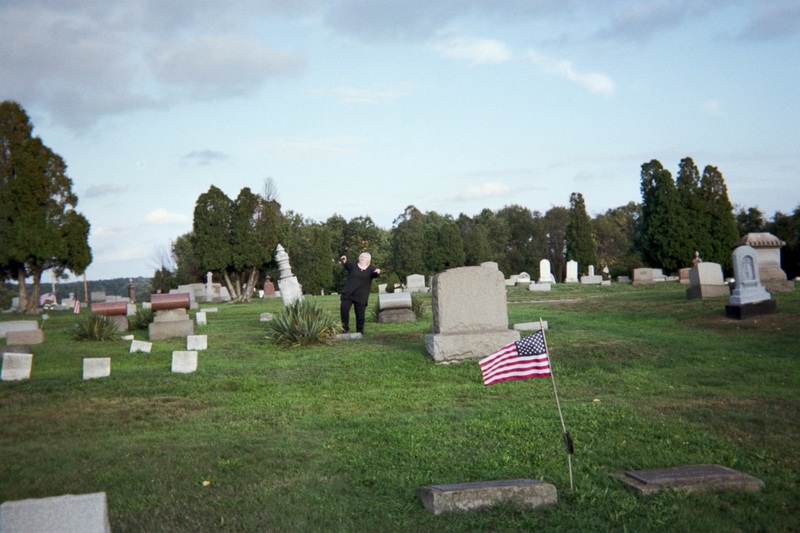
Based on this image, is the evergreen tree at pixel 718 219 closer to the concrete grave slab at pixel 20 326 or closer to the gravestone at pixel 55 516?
the concrete grave slab at pixel 20 326

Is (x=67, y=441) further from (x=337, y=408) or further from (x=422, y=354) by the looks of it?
(x=422, y=354)

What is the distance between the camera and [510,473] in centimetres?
661

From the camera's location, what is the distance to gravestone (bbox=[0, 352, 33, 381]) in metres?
11.8

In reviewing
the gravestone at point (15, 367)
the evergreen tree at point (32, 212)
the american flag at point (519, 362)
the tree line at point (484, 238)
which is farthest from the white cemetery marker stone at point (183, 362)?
the tree line at point (484, 238)

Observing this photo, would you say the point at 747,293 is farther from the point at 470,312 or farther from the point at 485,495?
the point at 485,495

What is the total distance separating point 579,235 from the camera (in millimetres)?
54656

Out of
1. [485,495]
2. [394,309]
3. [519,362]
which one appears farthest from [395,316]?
[485,495]

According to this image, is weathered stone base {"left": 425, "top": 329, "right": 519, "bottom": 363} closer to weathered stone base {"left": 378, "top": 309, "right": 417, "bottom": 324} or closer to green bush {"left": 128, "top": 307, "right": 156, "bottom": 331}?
weathered stone base {"left": 378, "top": 309, "right": 417, "bottom": 324}

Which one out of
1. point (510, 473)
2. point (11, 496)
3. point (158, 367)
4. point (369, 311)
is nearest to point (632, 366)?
point (510, 473)

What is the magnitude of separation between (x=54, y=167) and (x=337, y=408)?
94.9 ft

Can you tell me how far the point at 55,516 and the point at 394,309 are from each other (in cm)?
1675

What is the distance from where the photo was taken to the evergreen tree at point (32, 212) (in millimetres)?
31062

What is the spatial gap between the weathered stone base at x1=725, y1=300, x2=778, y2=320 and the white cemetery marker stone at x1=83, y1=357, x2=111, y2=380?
14.6 meters

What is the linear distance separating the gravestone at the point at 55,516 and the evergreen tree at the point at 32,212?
30234 mm
